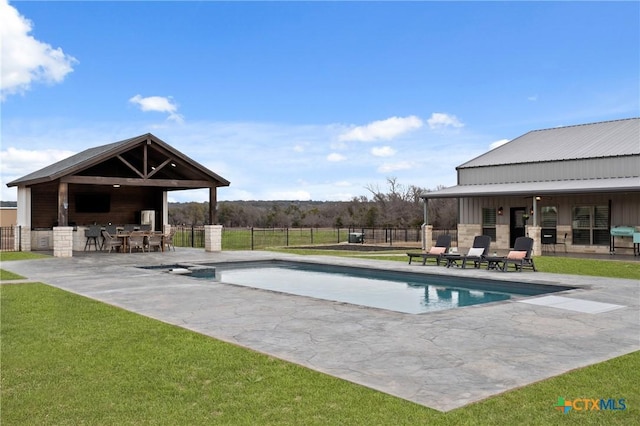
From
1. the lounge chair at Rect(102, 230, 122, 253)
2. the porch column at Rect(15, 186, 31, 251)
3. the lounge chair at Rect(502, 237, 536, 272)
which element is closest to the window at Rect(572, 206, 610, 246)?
the lounge chair at Rect(502, 237, 536, 272)

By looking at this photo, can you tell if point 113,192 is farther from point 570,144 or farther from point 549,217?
point 570,144

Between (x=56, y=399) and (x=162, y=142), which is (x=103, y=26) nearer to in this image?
(x=162, y=142)

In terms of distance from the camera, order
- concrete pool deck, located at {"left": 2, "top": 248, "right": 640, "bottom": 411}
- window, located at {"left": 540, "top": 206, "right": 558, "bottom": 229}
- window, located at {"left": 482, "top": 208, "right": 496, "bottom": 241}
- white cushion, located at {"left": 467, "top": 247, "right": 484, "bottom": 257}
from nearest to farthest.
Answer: concrete pool deck, located at {"left": 2, "top": 248, "right": 640, "bottom": 411}, white cushion, located at {"left": 467, "top": 247, "right": 484, "bottom": 257}, window, located at {"left": 540, "top": 206, "right": 558, "bottom": 229}, window, located at {"left": 482, "top": 208, "right": 496, "bottom": 241}

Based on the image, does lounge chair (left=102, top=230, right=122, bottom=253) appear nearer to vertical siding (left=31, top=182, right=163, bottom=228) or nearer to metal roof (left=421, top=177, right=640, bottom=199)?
vertical siding (left=31, top=182, right=163, bottom=228)

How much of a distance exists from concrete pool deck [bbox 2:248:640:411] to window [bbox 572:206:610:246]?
9583 mm

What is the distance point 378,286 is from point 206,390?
8.55m

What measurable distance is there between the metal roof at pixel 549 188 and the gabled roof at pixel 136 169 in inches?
388

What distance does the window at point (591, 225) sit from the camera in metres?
20.0

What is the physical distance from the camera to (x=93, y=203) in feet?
76.3

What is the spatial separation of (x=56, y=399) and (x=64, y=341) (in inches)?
78.5

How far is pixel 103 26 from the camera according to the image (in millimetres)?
19094

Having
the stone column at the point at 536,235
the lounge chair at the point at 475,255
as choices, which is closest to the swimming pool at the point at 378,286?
the lounge chair at the point at 475,255

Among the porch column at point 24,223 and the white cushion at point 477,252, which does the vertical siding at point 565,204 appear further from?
the porch column at point 24,223

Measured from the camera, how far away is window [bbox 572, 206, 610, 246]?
20.0 meters
